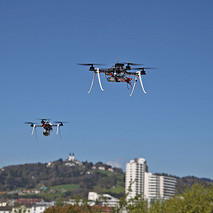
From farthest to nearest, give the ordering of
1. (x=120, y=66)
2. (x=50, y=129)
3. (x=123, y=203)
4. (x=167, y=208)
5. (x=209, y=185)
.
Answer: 1. (x=209, y=185)
2. (x=167, y=208)
3. (x=123, y=203)
4. (x=50, y=129)
5. (x=120, y=66)

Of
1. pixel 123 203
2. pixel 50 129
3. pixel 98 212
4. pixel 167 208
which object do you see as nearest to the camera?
pixel 50 129

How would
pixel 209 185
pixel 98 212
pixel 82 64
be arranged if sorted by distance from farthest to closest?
pixel 209 185
pixel 98 212
pixel 82 64

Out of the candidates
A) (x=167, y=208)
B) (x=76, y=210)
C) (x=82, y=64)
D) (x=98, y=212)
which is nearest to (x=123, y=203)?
(x=98, y=212)

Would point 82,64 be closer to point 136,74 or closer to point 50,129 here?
point 136,74

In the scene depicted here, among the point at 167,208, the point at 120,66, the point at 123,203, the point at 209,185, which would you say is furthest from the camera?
the point at 209,185

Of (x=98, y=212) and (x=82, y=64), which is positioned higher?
(x=82, y=64)

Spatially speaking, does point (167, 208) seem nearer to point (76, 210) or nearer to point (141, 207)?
point (141, 207)

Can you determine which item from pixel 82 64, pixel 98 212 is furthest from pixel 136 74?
pixel 98 212

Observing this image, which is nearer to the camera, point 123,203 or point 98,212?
point 123,203

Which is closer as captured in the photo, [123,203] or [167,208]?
[123,203]
